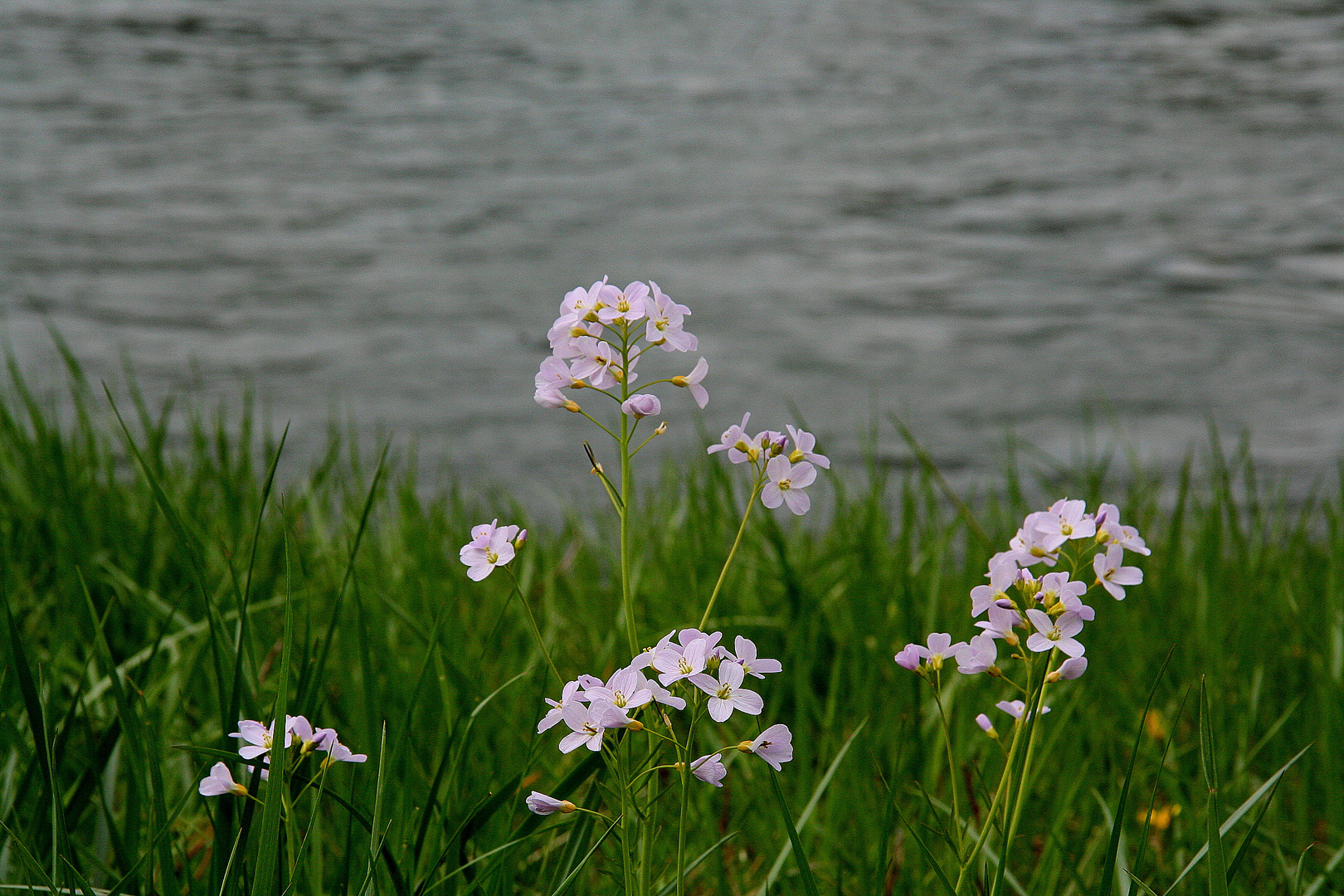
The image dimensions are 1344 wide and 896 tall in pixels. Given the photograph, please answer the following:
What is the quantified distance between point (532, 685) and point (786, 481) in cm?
105

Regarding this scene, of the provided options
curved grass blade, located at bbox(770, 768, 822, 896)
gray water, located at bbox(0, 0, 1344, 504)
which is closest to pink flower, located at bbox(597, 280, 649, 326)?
curved grass blade, located at bbox(770, 768, 822, 896)

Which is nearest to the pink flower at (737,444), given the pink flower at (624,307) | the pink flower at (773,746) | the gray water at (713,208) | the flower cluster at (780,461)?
the flower cluster at (780,461)

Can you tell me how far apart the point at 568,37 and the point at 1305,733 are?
27.6 ft

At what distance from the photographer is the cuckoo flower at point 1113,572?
917mm

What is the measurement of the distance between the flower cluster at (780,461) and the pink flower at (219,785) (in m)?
0.47

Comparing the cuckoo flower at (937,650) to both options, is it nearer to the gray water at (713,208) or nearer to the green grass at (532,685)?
the green grass at (532,685)

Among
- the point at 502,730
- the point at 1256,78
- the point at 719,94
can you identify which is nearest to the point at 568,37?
the point at 719,94

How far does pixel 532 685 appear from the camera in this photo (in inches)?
75.0

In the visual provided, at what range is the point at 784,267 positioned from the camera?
5.64 metres

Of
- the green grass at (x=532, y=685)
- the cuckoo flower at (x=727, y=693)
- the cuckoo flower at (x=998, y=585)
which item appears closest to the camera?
the cuckoo flower at (x=727, y=693)

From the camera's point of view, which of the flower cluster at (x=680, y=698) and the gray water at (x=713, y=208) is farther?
the gray water at (x=713, y=208)

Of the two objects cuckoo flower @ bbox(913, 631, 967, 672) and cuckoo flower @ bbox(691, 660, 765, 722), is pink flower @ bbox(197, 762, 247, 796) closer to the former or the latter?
cuckoo flower @ bbox(691, 660, 765, 722)

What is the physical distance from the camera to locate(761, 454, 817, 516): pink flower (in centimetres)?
96

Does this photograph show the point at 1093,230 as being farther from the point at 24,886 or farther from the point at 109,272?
the point at 24,886
